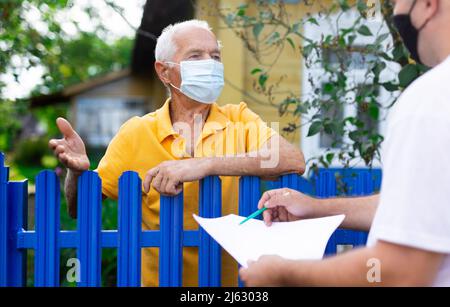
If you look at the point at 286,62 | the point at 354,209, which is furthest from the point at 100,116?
the point at 354,209

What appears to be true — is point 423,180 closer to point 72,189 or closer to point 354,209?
point 354,209

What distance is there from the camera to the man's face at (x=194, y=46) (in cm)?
290

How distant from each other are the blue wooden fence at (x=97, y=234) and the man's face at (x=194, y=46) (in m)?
0.70

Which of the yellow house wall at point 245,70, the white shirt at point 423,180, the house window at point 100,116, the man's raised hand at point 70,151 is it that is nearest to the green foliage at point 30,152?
the house window at point 100,116

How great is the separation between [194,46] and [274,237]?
122 centimetres

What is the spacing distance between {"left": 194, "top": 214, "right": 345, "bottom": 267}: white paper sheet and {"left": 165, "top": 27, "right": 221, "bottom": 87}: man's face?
1.06 meters

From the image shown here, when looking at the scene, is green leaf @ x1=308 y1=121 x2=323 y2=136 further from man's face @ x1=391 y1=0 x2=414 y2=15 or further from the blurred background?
man's face @ x1=391 y1=0 x2=414 y2=15

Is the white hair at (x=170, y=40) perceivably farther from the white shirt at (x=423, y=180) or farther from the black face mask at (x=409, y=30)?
the white shirt at (x=423, y=180)

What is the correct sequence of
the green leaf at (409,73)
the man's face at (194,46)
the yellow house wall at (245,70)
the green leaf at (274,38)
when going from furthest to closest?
the yellow house wall at (245,70) → the green leaf at (274,38) → the green leaf at (409,73) → the man's face at (194,46)

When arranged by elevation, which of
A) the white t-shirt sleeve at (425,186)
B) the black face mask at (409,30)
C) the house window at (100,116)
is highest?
the house window at (100,116)

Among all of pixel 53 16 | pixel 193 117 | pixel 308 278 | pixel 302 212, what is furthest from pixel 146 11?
pixel 308 278

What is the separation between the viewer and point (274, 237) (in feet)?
6.54

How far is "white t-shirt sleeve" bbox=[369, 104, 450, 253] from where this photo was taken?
1351 mm
